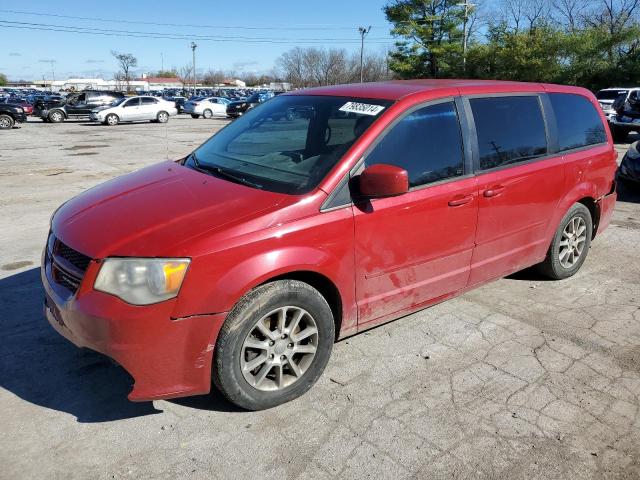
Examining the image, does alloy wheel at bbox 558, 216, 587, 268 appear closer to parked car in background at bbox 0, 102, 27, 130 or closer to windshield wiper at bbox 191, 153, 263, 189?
windshield wiper at bbox 191, 153, 263, 189

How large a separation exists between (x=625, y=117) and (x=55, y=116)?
92.1 feet

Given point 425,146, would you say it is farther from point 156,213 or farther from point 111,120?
point 111,120

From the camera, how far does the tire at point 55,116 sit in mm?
29475

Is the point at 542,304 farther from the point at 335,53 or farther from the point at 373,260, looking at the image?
the point at 335,53

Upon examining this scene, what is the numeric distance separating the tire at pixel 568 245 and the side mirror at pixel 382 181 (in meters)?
2.30

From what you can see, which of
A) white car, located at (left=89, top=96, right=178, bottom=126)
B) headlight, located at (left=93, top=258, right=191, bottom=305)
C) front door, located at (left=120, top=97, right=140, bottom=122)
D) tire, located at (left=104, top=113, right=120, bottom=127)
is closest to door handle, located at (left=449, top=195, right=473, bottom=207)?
headlight, located at (left=93, top=258, right=191, bottom=305)

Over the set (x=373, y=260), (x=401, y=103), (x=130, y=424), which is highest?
(x=401, y=103)

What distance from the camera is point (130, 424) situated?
9.41 ft

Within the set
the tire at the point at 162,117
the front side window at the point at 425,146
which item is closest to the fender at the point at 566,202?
the front side window at the point at 425,146

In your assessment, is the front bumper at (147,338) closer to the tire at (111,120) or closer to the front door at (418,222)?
the front door at (418,222)

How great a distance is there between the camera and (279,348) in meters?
2.96

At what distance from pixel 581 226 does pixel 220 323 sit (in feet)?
12.4

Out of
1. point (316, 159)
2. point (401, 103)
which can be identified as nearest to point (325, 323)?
point (316, 159)

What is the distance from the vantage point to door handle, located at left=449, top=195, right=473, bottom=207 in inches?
140
